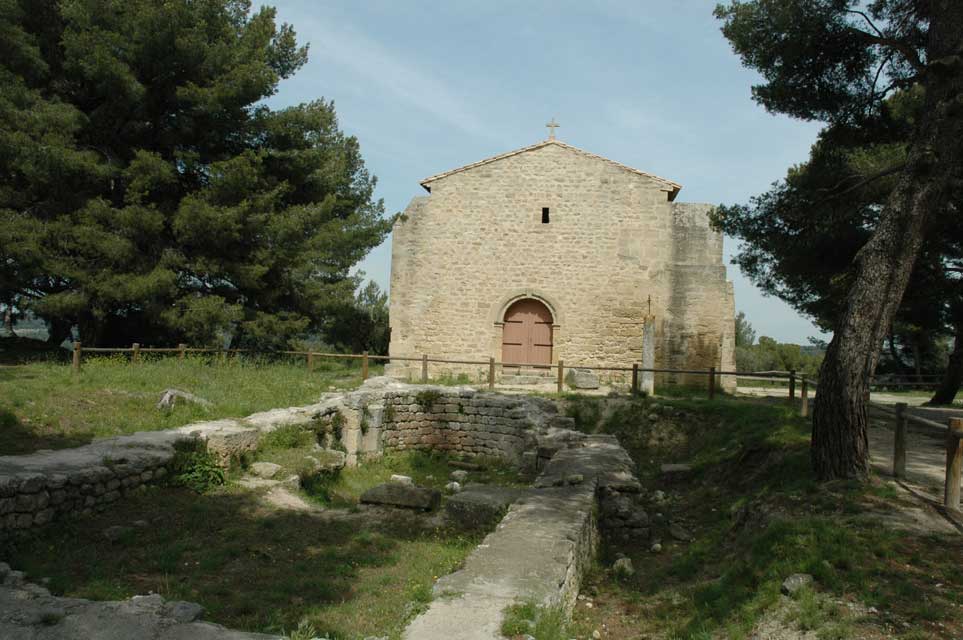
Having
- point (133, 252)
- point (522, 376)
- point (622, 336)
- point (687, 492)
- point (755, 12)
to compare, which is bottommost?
point (687, 492)

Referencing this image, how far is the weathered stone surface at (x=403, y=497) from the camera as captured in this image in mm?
8328

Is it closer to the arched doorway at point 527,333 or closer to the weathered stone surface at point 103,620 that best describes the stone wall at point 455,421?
the arched doorway at point 527,333

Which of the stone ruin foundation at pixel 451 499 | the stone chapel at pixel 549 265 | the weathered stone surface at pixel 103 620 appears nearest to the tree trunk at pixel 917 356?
the stone chapel at pixel 549 265

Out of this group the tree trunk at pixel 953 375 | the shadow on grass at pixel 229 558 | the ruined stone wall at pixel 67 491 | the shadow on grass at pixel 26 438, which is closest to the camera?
the shadow on grass at pixel 229 558

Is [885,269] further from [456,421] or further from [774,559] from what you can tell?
[456,421]

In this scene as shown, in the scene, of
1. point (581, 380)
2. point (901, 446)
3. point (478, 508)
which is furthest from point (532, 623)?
point (581, 380)

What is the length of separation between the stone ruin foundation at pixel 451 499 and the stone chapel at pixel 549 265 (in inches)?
157

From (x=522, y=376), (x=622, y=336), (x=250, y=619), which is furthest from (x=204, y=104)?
(x=250, y=619)

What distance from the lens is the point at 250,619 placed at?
15.1 feet

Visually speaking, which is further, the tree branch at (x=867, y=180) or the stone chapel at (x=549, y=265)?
the stone chapel at (x=549, y=265)

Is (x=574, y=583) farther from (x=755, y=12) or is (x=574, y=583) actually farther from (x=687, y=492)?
(x=755, y=12)

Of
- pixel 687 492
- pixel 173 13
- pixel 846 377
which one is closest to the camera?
pixel 846 377

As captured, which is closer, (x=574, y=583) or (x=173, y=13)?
(x=574, y=583)

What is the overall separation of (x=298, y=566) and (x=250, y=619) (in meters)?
1.29
